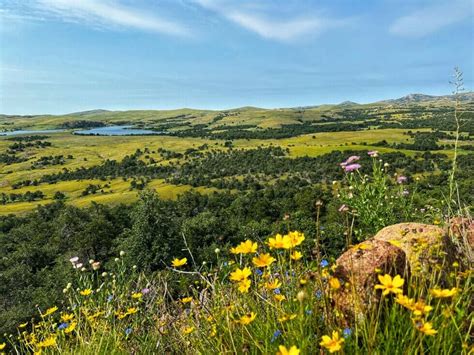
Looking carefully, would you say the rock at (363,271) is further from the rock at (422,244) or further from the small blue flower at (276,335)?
the small blue flower at (276,335)

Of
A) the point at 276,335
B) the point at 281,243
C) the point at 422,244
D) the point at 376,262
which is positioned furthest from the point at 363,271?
the point at 276,335

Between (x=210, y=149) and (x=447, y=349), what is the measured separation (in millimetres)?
179284

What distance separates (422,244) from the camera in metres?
2.78

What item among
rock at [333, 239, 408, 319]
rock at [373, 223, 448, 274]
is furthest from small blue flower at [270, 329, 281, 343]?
rock at [373, 223, 448, 274]

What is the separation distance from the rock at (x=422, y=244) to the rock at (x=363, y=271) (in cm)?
10

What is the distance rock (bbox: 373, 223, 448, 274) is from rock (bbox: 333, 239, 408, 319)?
0.34 feet

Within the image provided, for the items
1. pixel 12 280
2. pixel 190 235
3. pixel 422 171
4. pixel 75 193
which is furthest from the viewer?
pixel 75 193

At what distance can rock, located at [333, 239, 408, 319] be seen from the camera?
8.59 ft

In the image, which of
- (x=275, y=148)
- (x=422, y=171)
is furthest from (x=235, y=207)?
(x=275, y=148)

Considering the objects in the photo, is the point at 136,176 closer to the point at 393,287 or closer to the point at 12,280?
the point at 12,280

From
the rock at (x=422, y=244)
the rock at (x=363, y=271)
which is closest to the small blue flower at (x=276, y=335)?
the rock at (x=363, y=271)

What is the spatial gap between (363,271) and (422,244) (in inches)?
19.1

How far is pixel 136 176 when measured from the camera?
13962cm

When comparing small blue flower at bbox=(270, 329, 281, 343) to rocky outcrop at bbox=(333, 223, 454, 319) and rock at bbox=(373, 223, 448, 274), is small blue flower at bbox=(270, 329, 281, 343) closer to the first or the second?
rocky outcrop at bbox=(333, 223, 454, 319)
